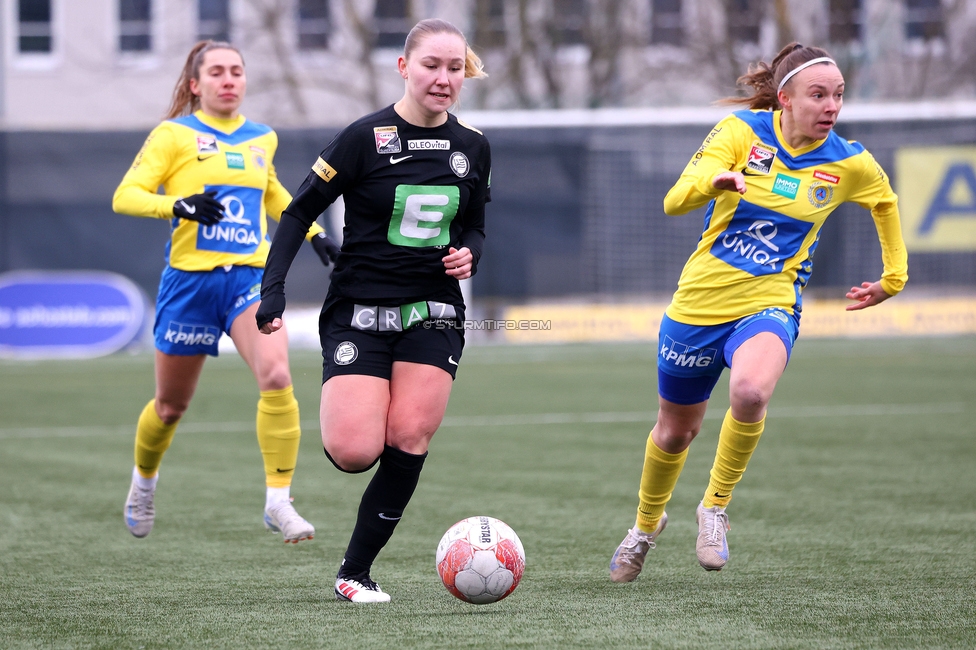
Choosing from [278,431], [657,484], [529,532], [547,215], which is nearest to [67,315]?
[547,215]

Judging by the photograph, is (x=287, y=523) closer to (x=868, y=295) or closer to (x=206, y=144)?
(x=206, y=144)

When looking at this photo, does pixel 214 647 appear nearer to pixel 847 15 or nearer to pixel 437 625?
pixel 437 625

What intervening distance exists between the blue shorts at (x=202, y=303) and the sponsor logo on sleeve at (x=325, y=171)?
1.65 metres

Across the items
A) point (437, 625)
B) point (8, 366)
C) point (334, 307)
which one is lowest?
point (8, 366)

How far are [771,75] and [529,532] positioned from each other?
7.64 feet

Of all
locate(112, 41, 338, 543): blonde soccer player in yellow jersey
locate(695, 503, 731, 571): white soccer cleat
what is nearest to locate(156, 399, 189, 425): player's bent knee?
locate(112, 41, 338, 543): blonde soccer player in yellow jersey

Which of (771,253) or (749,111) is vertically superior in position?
(749,111)

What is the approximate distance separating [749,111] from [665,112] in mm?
13265

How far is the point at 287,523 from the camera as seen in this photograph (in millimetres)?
5613

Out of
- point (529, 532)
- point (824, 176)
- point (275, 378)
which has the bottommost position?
point (529, 532)

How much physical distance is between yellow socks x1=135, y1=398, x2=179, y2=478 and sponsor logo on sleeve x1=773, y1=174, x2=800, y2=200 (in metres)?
3.10

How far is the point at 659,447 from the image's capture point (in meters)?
5.23

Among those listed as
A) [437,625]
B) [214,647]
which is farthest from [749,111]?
[214,647]

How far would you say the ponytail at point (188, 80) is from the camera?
6.22 metres
